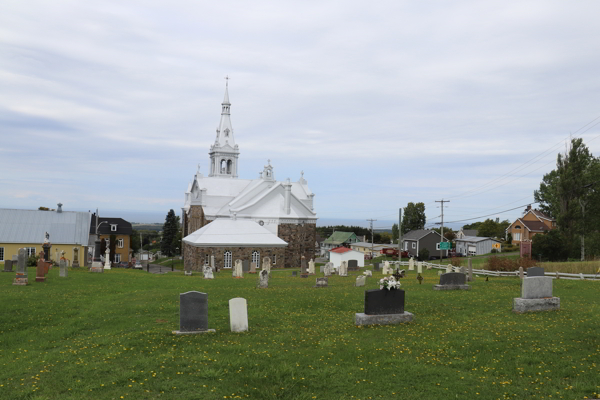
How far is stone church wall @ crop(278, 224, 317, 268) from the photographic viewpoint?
183ft

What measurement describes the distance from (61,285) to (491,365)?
66.3ft

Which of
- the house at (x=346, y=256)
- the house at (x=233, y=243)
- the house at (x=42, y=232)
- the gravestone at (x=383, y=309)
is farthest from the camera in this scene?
the house at (x=233, y=243)

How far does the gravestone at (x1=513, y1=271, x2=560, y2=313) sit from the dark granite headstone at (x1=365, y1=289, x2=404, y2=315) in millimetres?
4135

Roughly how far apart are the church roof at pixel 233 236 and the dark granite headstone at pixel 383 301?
34.1 m

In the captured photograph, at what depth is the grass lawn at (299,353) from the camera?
8773mm

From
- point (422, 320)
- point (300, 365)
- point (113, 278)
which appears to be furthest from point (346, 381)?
point (113, 278)

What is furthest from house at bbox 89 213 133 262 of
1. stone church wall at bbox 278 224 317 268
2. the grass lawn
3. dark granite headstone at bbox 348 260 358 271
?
the grass lawn

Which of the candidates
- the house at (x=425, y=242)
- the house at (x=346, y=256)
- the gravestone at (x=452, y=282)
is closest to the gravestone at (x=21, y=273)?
the gravestone at (x=452, y=282)

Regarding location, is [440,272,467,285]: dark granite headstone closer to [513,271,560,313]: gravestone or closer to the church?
[513,271,560,313]: gravestone

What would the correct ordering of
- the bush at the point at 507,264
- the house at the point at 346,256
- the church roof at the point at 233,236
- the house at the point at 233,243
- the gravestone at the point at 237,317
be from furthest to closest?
1. the church roof at the point at 233,236
2. the house at the point at 233,243
3. the house at the point at 346,256
4. the bush at the point at 507,264
5. the gravestone at the point at 237,317

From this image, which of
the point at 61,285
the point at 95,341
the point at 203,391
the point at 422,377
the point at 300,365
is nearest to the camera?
the point at 203,391

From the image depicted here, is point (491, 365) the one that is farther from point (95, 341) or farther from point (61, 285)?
point (61, 285)

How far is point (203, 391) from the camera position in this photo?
8719 millimetres

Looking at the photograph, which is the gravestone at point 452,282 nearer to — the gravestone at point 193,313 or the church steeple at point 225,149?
the gravestone at point 193,313
